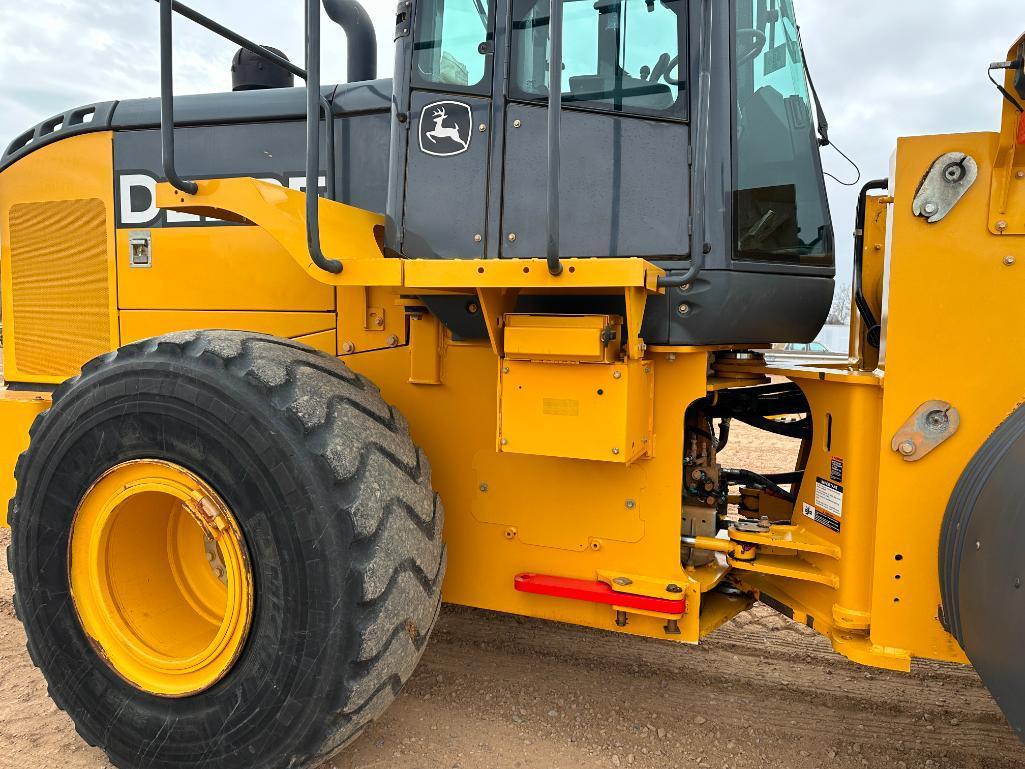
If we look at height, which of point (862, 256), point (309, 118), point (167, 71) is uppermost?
point (167, 71)

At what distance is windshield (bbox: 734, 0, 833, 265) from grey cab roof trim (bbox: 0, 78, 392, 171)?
1.39 m

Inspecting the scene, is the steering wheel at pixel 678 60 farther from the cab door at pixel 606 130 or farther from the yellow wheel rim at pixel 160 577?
the yellow wheel rim at pixel 160 577

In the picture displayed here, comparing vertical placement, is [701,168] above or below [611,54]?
below

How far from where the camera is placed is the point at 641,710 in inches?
115

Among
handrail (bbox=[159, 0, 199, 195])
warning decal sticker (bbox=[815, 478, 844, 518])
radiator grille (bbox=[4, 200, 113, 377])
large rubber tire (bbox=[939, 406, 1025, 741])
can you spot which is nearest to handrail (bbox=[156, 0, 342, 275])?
handrail (bbox=[159, 0, 199, 195])

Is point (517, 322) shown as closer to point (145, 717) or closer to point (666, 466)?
point (666, 466)

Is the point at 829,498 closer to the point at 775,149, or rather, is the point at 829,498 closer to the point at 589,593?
the point at 589,593

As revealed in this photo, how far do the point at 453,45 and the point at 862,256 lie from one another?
1.82 m

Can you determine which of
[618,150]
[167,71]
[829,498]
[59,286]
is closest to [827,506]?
[829,498]

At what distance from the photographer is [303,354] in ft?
7.89

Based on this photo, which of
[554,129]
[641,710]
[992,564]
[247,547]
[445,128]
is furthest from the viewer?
[641,710]

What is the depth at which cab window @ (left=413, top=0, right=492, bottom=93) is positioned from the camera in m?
2.41

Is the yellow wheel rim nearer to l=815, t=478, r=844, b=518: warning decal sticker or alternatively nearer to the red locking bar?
the red locking bar

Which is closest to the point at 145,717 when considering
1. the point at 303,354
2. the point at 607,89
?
the point at 303,354
